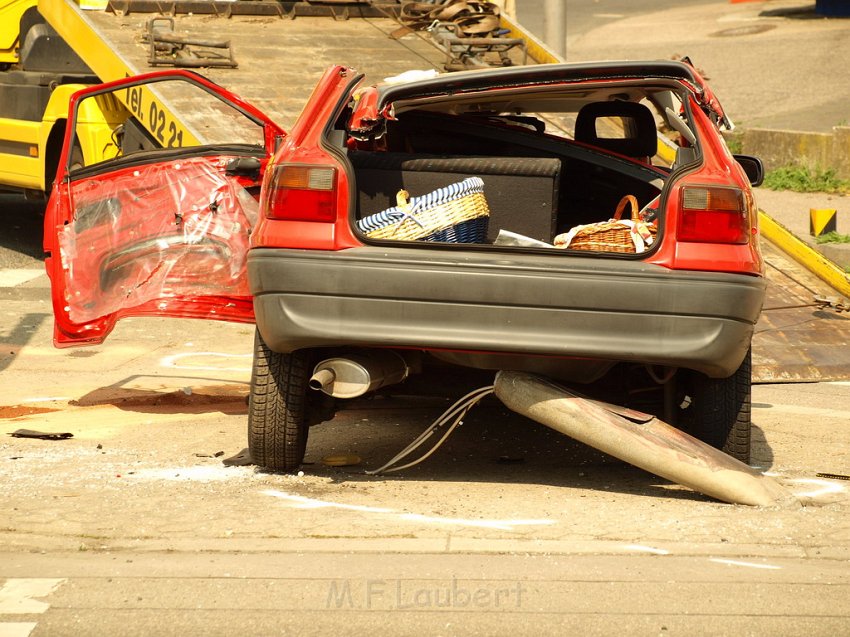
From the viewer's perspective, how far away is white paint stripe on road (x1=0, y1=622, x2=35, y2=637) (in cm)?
380

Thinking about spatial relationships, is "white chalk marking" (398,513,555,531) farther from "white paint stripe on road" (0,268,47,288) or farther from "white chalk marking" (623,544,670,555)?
"white paint stripe on road" (0,268,47,288)

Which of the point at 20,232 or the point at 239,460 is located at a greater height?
the point at 239,460

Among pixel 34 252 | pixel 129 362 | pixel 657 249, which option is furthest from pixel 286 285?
pixel 34 252

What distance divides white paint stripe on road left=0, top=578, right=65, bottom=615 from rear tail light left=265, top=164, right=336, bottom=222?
5.35 ft

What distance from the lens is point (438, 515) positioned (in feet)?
16.4

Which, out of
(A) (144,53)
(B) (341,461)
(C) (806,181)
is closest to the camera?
(B) (341,461)

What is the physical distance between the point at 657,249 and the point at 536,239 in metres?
0.77

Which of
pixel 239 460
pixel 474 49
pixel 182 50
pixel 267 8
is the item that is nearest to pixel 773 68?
pixel 474 49

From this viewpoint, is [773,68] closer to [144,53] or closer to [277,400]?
[144,53]

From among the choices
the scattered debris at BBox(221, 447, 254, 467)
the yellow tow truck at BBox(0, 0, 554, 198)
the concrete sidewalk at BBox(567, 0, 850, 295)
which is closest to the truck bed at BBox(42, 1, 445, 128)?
the yellow tow truck at BBox(0, 0, 554, 198)

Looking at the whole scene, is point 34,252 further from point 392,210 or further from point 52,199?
point 392,210

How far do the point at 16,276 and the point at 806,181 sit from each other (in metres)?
9.30

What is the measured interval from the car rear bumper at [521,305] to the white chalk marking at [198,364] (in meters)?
3.51

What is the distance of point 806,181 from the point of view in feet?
53.4
